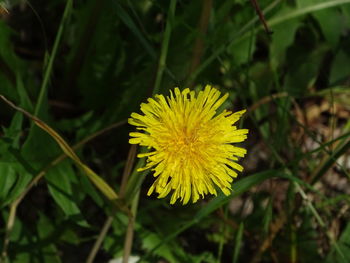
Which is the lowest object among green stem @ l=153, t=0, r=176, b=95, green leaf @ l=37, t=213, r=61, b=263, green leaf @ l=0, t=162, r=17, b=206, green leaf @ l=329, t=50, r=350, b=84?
green leaf @ l=37, t=213, r=61, b=263

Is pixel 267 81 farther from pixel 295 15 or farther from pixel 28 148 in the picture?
pixel 28 148

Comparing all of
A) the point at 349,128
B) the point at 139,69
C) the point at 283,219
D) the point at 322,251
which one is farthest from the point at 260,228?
the point at 139,69

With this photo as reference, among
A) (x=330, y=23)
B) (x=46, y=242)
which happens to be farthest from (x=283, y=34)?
(x=46, y=242)

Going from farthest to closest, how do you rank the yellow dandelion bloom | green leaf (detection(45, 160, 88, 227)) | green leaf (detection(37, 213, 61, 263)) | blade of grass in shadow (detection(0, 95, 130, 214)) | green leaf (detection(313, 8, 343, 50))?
1. green leaf (detection(313, 8, 343, 50))
2. green leaf (detection(37, 213, 61, 263))
3. green leaf (detection(45, 160, 88, 227))
4. blade of grass in shadow (detection(0, 95, 130, 214))
5. the yellow dandelion bloom

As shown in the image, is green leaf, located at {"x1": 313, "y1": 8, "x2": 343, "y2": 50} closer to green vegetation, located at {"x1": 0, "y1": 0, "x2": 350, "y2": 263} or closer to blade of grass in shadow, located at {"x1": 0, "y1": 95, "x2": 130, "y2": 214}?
green vegetation, located at {"x1": 0, "y1": 0, "x2": 350, "y2": 263}

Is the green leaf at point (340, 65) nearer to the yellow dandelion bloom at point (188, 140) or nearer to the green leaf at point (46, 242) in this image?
the yellow dandelion bloom at point (188, 140)

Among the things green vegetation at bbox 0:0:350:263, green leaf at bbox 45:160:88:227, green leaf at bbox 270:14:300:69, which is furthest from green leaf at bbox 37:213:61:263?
green leaf at bbox 270:14:300:69

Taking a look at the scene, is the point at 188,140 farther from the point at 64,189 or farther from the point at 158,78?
the point at 64,189
